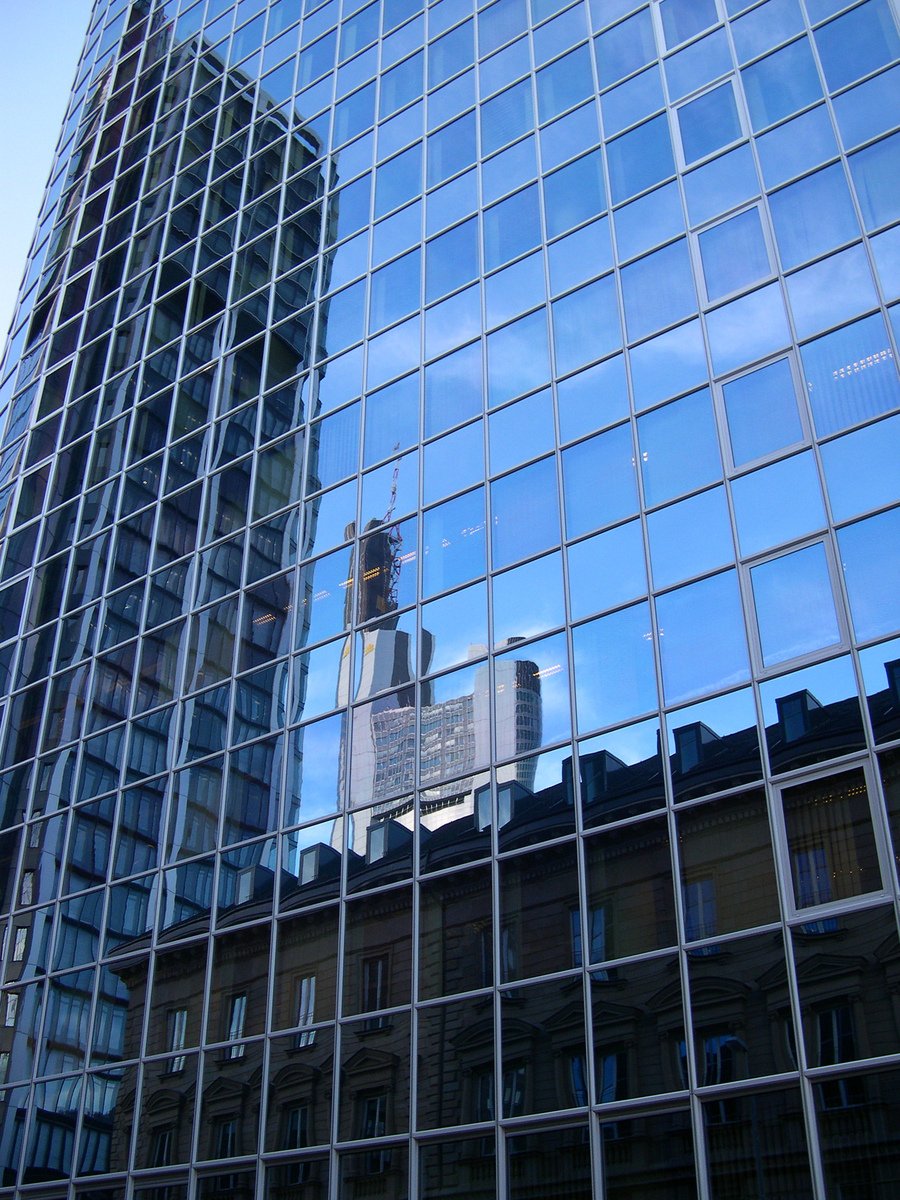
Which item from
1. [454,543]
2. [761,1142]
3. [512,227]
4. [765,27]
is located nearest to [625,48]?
[765,27]

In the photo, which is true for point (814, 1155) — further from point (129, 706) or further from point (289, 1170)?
point (129, 706)

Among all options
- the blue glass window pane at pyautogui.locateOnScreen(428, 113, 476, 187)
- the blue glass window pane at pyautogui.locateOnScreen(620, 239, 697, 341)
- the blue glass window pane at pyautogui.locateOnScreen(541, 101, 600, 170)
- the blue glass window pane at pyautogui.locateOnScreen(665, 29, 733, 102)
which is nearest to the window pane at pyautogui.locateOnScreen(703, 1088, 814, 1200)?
the blue glass window pane at pyautogui.locateOnScreen(620, 239, 697, 341)

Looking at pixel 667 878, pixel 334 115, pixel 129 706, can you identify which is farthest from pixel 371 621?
pixel 334 115

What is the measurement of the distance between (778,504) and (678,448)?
2.53 metres

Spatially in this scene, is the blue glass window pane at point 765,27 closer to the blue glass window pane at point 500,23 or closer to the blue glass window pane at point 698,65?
the blue glass window pane at point 698,65

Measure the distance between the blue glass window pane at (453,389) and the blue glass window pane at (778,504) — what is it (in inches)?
285

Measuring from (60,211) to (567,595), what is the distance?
3023 cm

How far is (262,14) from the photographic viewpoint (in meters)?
39.9

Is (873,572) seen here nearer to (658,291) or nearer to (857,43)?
(658,291)

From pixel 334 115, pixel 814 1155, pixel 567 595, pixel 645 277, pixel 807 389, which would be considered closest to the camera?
pixel 814 1155

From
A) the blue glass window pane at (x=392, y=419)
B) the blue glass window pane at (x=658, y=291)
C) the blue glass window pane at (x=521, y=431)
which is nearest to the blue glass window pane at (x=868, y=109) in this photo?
the blue glass window pane at (x=658, y=291)

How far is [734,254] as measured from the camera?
76.2ft

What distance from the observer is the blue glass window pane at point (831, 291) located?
21000mm

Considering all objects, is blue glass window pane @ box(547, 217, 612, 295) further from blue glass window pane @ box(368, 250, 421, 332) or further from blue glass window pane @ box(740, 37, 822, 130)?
blue glass window pane @ box(368, 250, 421, 332)
